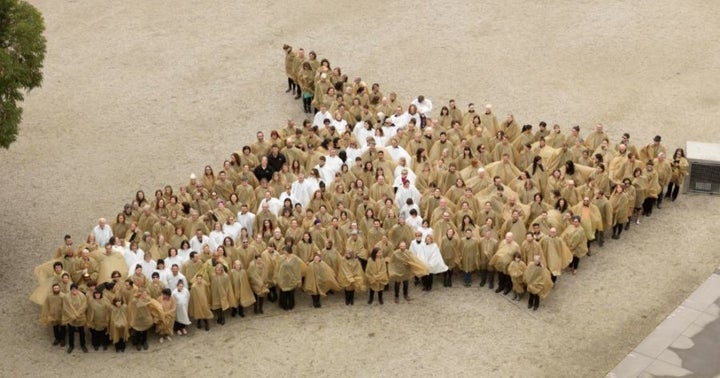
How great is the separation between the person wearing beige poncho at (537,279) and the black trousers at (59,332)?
31.3ft

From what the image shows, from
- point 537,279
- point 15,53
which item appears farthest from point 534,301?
point 15,53

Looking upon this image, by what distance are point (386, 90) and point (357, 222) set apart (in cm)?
900

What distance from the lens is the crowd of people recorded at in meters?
25.9

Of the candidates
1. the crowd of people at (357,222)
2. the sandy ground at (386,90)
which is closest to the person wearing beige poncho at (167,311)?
the crowd of people at (357,222)

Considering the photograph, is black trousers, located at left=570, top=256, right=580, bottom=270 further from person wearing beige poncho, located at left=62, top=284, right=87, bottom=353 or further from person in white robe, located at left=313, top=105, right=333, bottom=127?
person wearing beige poncho, located at left=62, top=284, right=87, bottom=353

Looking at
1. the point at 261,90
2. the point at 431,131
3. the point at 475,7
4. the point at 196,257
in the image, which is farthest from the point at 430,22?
the point at 196,257

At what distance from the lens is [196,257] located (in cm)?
2597

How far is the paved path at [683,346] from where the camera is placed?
23984 millimetres

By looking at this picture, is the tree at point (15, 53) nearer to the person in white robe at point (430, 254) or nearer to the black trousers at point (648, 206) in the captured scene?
the person in white robe at point (430, 254)

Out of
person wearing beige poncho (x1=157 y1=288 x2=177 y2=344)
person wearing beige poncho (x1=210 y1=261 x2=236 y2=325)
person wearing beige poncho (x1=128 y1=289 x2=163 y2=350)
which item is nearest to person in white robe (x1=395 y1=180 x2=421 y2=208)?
person wearing beige poncho (x1=210 y1=261 x2=236 y2=325)

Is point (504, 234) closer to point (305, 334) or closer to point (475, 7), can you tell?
point (305, 334)

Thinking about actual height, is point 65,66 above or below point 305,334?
above

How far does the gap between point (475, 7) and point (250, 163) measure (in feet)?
43.5

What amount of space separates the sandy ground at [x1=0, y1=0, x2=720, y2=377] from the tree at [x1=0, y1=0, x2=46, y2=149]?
358cm
